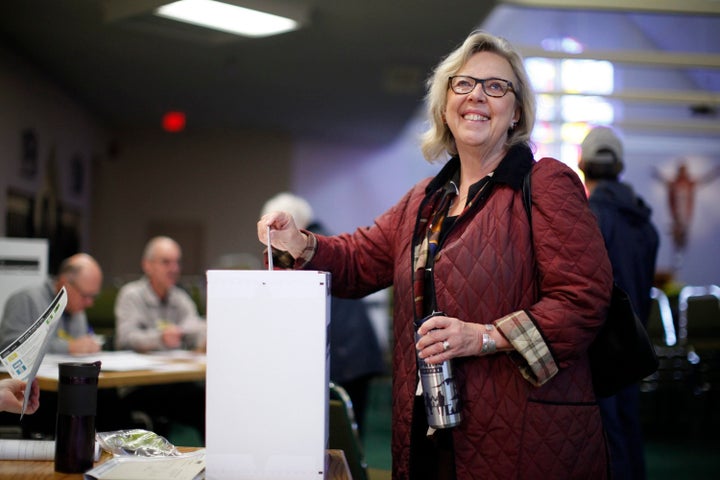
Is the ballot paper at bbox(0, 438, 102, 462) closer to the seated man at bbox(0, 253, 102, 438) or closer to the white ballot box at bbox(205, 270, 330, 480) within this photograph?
the white ballot box at bbox(205, 270, 330, 480)

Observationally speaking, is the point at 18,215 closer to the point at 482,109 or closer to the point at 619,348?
the point at 482,109

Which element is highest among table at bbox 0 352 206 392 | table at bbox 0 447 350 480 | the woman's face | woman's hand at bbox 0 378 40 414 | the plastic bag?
the woman's face

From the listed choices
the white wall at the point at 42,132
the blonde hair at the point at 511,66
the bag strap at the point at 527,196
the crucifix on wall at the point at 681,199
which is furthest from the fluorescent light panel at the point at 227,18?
the crucifix on wall at the point at 681,199

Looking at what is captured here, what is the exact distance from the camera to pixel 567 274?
155 cm

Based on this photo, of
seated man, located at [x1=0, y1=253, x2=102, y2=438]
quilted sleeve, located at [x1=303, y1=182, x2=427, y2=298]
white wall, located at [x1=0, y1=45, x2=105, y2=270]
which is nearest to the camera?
quilted sleeve, located at [x1=303, y1=182, x2=427, y2=298]

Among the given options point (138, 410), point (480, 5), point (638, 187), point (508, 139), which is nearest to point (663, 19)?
point (638, 187)

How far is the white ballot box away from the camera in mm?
1352

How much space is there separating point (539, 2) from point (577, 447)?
4120mm

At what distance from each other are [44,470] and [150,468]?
211mm

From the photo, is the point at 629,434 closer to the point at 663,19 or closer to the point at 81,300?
the point at 81,300

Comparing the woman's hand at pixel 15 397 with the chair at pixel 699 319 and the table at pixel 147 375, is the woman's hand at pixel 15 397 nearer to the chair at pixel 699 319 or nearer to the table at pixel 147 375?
the table at pixel 147 375

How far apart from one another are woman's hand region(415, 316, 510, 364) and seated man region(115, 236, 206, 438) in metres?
3.02

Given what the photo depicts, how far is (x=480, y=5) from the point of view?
5.74 meters

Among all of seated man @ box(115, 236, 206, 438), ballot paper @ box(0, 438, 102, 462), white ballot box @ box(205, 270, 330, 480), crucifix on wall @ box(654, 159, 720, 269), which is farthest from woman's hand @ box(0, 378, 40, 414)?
crucifix on wall @ box(654, 159, 720, 269)
